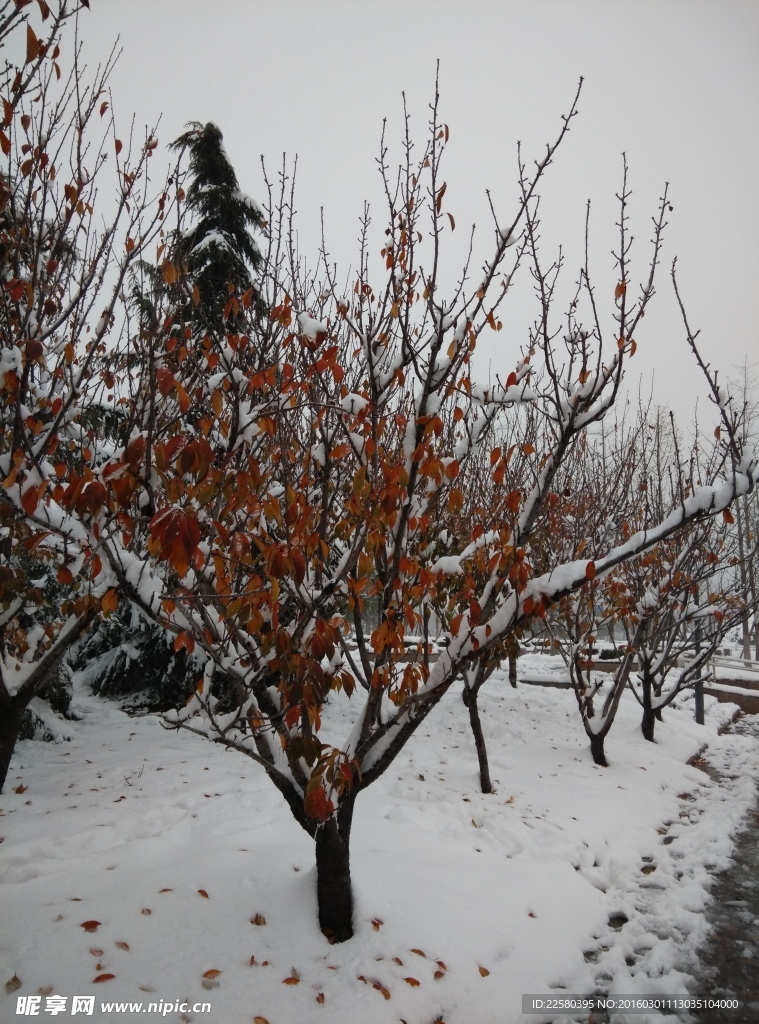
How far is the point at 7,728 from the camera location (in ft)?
15.8

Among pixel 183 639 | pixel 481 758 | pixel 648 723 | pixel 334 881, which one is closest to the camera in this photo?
pixel 183 639

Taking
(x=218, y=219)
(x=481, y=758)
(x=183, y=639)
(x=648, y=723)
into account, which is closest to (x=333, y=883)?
(x=183, y=639)

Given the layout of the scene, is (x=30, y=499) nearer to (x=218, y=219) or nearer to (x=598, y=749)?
(x=598, y=749)

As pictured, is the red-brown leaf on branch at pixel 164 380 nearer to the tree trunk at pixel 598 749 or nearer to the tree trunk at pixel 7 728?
the tree trunk at pixel 7 728

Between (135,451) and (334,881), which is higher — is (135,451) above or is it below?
above

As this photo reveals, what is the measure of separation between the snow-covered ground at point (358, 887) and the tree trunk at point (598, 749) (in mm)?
387

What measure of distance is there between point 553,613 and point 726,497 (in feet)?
18.1

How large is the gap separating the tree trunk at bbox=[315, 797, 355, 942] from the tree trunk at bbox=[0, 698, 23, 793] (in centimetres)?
331

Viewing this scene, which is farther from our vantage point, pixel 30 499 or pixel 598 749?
pixel 598 749

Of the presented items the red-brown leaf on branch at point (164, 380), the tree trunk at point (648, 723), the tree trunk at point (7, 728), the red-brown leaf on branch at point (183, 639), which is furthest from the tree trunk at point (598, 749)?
the red-brown leaf on branch at point (164, 380)

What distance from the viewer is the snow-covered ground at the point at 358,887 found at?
275 cm

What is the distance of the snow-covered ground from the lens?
275cm

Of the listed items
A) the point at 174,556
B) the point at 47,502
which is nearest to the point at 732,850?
the point at 174,556

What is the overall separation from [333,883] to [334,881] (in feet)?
0.04
